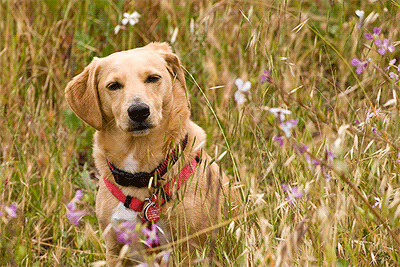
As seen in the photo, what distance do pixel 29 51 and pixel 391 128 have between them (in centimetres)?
330

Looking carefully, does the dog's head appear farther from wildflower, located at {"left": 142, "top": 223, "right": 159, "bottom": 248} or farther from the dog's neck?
wildflower, located at {"left": 142, "top": 223, "right": 159, "bottom": 248}

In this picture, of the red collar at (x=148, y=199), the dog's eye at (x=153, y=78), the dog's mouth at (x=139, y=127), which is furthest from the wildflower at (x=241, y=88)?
the dog's eye at (x=153, y=78)

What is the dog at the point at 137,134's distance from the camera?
2.69m

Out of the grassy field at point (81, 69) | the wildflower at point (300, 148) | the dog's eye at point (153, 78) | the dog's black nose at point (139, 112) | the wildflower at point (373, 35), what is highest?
the wildflower at point (373, 35)

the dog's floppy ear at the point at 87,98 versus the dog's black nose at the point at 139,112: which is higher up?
the dog's black nose at the point at 139,112

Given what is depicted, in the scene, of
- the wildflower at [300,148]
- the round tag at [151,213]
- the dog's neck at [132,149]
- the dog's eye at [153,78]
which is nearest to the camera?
the wildflower at [300,148]

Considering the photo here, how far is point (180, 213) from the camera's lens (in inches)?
105

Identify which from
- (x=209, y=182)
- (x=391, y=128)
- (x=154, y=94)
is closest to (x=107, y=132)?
(x=154, y=94)

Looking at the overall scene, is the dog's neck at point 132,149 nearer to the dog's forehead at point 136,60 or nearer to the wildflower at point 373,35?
the dog's forehead at point 136,60

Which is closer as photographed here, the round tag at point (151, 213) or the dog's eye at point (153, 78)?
the round tag at point (151, 213)

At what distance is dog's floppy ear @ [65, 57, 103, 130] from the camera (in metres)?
2.91

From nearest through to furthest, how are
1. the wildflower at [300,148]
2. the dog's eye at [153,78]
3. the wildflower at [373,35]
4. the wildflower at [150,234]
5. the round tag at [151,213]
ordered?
the wildflower at [300,148]
the wildflower at [150,234]
the wildflower at [373,35]
the round tag at [151,213]
the dog's eye at [153,78]

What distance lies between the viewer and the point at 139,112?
2.64m

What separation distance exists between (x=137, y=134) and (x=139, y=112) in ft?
0.53
